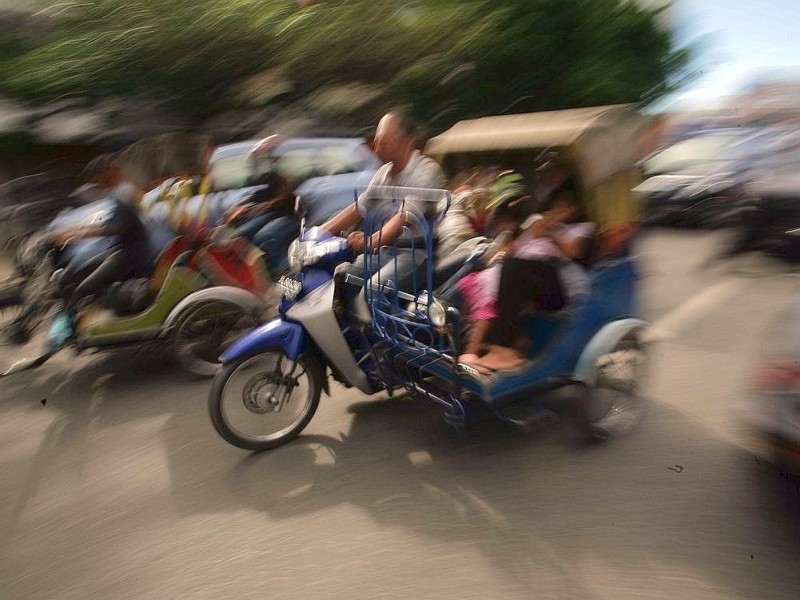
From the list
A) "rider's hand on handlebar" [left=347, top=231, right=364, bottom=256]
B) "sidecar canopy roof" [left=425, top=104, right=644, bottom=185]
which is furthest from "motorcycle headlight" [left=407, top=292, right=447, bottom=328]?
"sidecar canopy roof" [left=425, top=104, right=644, bottom=185]

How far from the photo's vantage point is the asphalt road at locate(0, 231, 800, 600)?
2.62 m

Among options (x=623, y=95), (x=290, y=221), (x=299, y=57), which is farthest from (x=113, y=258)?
(x=623, y=95)

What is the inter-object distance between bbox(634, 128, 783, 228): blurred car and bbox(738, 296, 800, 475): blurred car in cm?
610

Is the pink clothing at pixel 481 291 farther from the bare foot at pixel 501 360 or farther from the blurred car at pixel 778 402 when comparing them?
the blurred car at pixel 778 402

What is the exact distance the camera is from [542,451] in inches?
139

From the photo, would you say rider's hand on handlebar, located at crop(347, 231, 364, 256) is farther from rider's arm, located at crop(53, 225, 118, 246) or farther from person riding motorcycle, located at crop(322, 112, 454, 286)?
rider's arm, located at crop(53, 225, 118, 246)

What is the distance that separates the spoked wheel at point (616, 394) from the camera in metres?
3.52

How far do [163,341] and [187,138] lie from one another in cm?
525

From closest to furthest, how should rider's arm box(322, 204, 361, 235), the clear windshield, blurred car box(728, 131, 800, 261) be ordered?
rider's arm box(322, 204, 361, 235) → the clear windshield → blurred car box(728, 131, 800, 261)

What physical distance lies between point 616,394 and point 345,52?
8043 mm

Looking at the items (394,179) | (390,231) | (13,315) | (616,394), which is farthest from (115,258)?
(616,394)

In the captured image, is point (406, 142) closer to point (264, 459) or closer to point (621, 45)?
point (264, 459)

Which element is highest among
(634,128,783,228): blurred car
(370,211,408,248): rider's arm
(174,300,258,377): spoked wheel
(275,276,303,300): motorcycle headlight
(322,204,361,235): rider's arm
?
(370,211,408,248): rider's arm

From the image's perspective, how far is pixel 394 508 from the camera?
310 cm
